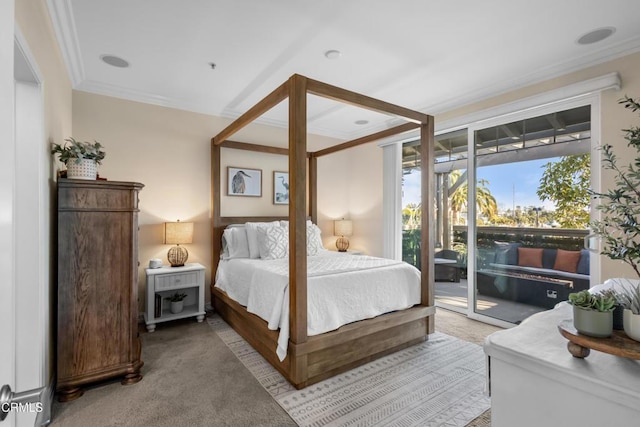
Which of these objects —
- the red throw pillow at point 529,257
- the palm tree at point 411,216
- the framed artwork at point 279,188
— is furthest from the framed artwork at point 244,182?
the red throw pillow at point 529,257

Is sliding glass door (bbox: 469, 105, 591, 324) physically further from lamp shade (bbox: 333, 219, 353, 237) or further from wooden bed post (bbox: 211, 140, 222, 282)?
wooden bed post (bbox: 211, 140, 222, 282)

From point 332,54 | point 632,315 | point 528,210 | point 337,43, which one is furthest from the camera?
point 528,210

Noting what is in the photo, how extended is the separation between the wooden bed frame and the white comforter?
0.24 ft

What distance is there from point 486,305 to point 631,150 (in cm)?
211

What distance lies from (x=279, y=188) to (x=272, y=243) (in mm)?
1303

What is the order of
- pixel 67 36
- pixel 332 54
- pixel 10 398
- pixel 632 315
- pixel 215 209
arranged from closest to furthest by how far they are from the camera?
1. pixel 10 398
2. pixel 632 315
3. pixel 67 36
4. pixel 332 54
5. pixel 215 209

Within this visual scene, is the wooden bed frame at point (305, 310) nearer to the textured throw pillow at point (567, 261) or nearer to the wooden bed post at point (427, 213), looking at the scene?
the wooden bed post at point (427, 213)

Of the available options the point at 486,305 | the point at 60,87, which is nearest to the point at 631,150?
the point at 486,305

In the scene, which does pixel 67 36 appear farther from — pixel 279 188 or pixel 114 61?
pixel 279 188

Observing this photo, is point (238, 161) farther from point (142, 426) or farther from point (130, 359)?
point (142, 426)

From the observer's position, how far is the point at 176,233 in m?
3.70

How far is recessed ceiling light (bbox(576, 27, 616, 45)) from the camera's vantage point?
2486 millimetres

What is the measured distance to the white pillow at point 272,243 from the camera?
3.69m

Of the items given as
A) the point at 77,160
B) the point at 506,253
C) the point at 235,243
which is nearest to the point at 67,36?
the point at 77,160
